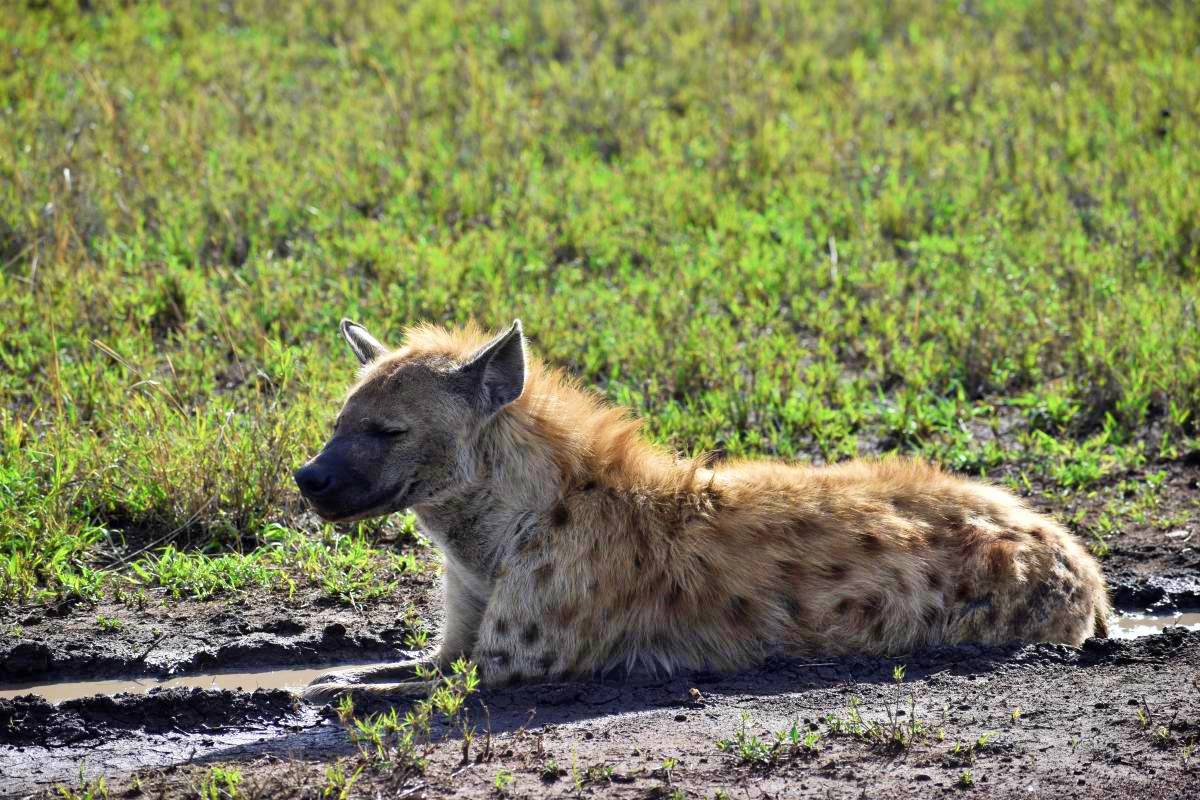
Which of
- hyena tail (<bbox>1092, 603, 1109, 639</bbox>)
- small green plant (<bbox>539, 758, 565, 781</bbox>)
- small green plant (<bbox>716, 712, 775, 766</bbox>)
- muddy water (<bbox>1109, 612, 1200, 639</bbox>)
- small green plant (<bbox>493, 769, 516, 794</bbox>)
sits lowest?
muddy water (<bbox>1109, 612, 1200, 639</bbox>)

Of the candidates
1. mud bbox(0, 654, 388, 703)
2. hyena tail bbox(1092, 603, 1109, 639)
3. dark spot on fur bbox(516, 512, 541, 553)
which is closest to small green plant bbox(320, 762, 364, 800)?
mud bbox(0, 654, 388, 703)

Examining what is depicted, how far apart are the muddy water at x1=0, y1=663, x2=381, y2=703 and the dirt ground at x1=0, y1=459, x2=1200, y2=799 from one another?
0.05m

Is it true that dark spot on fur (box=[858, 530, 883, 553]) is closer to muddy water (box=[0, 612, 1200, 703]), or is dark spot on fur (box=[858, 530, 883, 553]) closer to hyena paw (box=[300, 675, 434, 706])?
muddy water (box=[0, 612, 1200, 703])

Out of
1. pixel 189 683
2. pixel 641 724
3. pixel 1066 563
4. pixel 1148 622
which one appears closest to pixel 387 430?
pixel 189 683

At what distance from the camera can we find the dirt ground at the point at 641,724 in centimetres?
312

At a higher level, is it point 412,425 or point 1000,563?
point 412,425

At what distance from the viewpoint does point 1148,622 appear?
14.7 ft

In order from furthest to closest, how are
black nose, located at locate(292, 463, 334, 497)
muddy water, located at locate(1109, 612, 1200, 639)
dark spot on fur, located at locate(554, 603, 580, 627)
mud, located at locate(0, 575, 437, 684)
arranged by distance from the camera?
muddy water, located at locate(1109, 612, 1200, 639) < mud, located at locate(0, 575, 437, 684) < dark spot on fur, located at locate(554, 603, 580, 627) < black nose, located at locate(292, 463, 334, 497)

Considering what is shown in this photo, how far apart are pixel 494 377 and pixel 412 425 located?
27 cm

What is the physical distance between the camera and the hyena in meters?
3.84

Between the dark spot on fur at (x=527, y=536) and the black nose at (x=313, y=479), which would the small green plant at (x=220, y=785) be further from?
the dark spot on fur at (x=527, y=536)

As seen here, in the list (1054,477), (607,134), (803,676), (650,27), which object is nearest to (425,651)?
(803,676)

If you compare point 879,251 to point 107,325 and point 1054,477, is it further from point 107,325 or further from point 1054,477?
point 107,325

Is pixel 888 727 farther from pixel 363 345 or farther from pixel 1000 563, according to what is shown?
pixel 363 345
